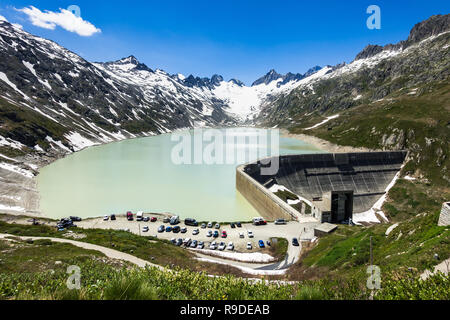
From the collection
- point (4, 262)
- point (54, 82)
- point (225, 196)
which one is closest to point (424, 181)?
point (225, 196)

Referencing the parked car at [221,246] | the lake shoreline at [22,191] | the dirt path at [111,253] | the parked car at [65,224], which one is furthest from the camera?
the lake shoreline at [22,191]

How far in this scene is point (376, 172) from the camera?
3017 inches

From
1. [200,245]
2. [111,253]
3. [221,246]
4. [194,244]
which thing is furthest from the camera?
[194,244]

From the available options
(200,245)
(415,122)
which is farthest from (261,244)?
(415,122)

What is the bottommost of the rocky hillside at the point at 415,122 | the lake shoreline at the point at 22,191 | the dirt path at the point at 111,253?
the dirt path at the point at 111,253

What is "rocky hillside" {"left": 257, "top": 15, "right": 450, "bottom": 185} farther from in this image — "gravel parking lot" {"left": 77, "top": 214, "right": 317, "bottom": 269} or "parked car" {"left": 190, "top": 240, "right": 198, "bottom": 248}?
"parked car" {"left": 190, "top": 240, "right": 198, "bottom": 248}

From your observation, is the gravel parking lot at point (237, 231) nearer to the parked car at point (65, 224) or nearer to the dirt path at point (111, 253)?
the parked car at point (65, 224)

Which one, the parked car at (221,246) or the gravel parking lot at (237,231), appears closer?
the parked car at (221,246)

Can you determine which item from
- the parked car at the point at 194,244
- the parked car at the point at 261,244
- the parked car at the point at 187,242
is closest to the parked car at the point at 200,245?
the parked car at the point at 194,244

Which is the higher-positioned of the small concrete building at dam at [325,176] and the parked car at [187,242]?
the small concrete building at dam at [325,176]

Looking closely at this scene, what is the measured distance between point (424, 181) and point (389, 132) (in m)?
34.6

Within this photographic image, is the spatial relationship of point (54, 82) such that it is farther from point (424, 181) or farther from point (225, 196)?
point (424, 181)

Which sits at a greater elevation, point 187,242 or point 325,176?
point 325,176

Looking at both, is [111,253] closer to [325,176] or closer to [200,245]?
[200,245]
